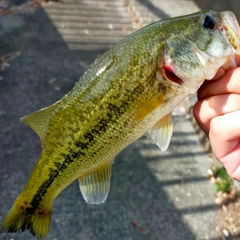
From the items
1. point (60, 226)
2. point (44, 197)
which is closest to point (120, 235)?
point (60, 226)

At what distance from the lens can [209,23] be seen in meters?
1.48

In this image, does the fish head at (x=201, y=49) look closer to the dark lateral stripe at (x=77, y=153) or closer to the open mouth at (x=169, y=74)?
the open mouth at (x=169, y=74)

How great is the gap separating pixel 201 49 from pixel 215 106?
24 centimetres

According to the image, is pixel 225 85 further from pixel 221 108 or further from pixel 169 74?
pixel 169 74

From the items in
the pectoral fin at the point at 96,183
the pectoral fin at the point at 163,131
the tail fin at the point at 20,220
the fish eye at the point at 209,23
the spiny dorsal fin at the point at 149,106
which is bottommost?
the tail fin at the point at 20,220

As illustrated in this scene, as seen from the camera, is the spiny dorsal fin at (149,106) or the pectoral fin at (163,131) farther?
the pectoral fin at (163,131)

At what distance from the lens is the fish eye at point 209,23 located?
1468 mm

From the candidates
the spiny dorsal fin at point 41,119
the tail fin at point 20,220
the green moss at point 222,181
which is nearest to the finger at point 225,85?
the spiny dorsal fin at point 41,119

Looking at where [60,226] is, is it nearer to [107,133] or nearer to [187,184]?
[187,184]

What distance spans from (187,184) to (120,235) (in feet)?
3.00

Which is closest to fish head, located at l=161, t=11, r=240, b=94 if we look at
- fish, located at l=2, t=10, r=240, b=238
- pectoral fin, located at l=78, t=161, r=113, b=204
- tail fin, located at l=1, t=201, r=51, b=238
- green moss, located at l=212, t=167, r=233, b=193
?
fish, located at l=2, t=10, r=240, b=238

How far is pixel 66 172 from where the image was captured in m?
1.68

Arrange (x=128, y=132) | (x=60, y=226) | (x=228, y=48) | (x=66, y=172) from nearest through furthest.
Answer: (x=228, y=48)
(x=128, y=132)
(x=66, y=172)
(x=60, y=226)

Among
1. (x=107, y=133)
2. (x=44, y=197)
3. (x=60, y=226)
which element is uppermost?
(x=107, y=133)
